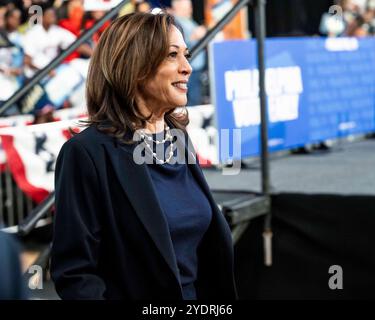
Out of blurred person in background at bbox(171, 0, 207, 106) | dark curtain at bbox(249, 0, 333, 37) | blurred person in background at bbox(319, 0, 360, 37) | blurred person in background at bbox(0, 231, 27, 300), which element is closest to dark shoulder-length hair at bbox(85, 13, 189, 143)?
blurred person in background at bbox(0, 231, 27, 300)

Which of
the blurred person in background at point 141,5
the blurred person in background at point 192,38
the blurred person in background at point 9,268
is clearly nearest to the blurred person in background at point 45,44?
the blurred person in background at point 141,5

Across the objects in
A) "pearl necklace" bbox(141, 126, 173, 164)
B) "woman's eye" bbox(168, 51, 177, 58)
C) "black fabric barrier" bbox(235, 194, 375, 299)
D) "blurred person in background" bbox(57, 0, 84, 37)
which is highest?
"blurred person in background" bbox(57, 0, 84, 37)

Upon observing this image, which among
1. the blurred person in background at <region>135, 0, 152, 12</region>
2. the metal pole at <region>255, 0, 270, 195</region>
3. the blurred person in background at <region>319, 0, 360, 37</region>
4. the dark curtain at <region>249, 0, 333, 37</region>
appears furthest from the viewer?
the dark curtain at <region>249, 0, 333, 37</region>

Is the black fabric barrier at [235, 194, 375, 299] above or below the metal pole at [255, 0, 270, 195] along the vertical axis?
below

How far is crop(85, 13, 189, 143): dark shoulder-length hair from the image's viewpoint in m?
2.35

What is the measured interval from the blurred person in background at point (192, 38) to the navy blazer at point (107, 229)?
4921 millimetres

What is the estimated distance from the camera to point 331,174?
18.1 ft

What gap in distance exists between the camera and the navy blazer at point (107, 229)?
87.1 inches

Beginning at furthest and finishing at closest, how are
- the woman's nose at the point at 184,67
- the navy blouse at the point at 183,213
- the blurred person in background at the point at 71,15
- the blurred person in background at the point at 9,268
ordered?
1. the blurred person in background at the point at 71,15
2. the woman's nose at the point at 184,67
3. the navy blouse at the point at 183,213
4. the blurred person in background at the point at 9,268

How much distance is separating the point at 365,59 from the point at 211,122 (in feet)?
5.61

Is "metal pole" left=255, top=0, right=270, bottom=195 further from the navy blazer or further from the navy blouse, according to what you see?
the navy blazer

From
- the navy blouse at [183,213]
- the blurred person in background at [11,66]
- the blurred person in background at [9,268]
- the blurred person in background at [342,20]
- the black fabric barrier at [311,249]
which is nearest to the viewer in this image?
the blurred person in background at [9,268]

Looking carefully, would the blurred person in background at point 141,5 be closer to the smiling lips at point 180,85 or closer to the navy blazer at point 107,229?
the smiling lips at point 180,85

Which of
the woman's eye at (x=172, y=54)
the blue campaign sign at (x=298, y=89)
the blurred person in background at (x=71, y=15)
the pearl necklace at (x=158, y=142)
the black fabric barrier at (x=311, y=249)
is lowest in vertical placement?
the black fabric barrier at (x=311, y=249)
